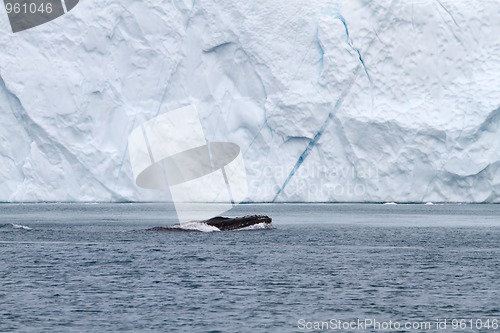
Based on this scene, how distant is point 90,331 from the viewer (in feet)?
52.9

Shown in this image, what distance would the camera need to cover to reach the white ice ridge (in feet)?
155

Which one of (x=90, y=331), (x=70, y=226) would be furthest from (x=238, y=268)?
(x=70, y=226)

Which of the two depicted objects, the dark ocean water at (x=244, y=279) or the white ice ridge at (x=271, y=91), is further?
the white ice ridge at (x=271, y=91)

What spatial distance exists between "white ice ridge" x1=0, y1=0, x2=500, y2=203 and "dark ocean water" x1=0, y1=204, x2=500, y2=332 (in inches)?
304

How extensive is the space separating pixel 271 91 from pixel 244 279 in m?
25.9

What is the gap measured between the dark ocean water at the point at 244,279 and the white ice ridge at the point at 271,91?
771 centimetres

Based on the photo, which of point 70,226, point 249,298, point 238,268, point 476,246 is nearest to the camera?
point 249,298

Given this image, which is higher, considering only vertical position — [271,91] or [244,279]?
[271,91]

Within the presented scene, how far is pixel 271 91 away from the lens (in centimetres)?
4822

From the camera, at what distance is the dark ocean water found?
17344mm

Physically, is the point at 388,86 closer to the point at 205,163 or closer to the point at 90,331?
the point at 205,163

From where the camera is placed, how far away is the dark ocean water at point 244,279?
17.3 meters

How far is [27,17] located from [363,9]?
16.8 metres

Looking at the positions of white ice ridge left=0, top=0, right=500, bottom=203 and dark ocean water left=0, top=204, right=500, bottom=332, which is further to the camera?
white ice ridge left=0, top=0, right=500, bottom=203
